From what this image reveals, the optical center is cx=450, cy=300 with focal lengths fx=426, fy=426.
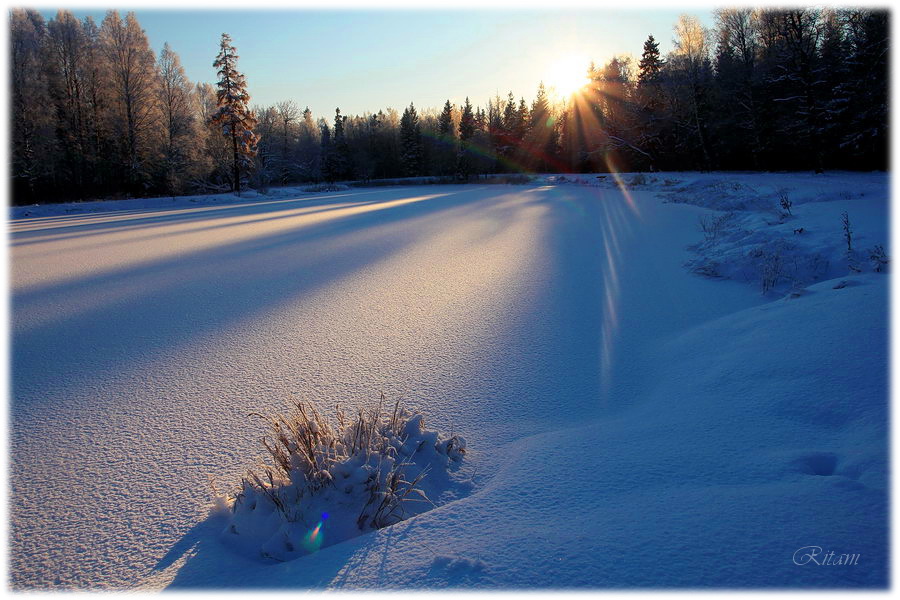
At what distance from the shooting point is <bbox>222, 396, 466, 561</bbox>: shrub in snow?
60.9 inches

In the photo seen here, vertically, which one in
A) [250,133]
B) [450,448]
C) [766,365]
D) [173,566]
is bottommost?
[173,566]

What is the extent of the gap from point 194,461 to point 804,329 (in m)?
3.56

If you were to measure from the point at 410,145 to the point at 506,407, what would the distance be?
162 ft

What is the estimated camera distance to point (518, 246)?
809 cm

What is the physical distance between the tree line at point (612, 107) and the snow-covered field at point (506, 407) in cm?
1673

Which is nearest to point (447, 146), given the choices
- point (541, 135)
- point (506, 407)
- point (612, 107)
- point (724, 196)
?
point (541, 135)

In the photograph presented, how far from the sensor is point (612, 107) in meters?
32.0

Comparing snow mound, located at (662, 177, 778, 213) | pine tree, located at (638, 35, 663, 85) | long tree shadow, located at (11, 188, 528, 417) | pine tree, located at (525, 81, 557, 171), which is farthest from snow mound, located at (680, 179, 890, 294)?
pine tree, located at (525, 81, 557, 171)

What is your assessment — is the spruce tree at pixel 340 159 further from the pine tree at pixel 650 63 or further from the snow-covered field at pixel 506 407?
the snow-covered field at pixel 506 407

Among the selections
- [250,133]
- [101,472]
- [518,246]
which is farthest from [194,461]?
[250,133]

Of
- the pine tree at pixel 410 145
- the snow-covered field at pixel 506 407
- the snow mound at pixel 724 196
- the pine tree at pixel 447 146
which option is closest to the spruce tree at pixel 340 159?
the pine tree at pixel 410 145

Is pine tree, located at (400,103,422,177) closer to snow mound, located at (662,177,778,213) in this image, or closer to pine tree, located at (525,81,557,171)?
pine tree, located at (525,81,557,171)

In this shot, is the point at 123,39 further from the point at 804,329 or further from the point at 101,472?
the point at 804,329

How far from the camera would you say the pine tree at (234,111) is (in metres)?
26.9
